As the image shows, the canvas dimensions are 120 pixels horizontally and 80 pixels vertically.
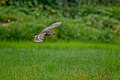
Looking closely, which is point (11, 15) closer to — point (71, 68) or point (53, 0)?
point (53, 0)

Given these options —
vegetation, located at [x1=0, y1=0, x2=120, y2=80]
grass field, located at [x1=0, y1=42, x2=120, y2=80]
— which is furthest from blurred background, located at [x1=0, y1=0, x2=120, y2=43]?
grass field, located at [x1=0, y1=42, x2=120, y2=80]

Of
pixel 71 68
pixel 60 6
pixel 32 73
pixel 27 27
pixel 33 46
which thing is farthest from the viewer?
pixel 60 6

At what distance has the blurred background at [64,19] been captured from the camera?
46.9 ft

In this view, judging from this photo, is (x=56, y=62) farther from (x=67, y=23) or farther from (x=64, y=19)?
(x=64, y=19)

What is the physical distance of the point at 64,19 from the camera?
52.7 feet

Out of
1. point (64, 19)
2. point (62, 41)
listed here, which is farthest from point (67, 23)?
point (62, 41)

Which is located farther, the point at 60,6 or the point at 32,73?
the point at 60,6

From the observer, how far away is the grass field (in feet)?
26.4

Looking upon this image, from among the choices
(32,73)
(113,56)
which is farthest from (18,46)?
(32,73)

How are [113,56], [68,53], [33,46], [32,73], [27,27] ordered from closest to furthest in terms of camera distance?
[32,73] → [113,56] → [68,53] → [33,46] → [27,27]

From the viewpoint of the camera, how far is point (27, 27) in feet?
47.3

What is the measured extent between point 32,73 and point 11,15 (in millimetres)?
7785

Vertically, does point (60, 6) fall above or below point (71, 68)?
below

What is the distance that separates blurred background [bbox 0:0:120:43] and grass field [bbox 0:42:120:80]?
1.14m
